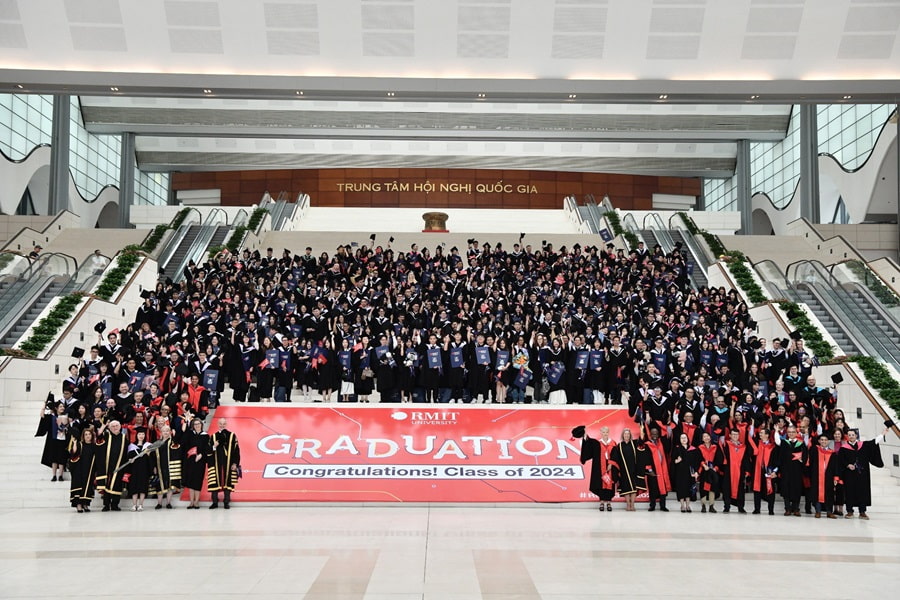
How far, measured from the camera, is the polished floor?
16.9ft

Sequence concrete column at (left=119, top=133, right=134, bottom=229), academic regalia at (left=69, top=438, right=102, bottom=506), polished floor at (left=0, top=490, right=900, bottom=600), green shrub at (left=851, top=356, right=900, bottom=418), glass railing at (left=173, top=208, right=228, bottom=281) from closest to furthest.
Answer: polished floor at (left=0, top=490, right=900, bottom=600) → academic regalia at (left=69, top=438, right=102, bottom=506) → green shrub at (left=851, top=356, right=900, bottom=418) → glass railing at (left=173, top=208, right=228, bottom=281) → concrete column at (left=119, top=133, right=134, bottom=229)

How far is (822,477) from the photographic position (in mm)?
9484

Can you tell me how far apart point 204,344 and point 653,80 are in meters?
10.7

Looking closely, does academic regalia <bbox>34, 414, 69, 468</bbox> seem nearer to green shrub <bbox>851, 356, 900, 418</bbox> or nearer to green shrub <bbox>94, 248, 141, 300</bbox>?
green shrub <bbox>94, 248, 141, 300</bbox>

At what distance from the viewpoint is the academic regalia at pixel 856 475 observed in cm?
928

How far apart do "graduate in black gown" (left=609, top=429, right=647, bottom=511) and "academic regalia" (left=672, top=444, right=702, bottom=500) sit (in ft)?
1.28

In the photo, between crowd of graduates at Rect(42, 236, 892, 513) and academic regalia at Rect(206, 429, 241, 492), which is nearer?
academic regalia at Rect(206, 429, 241, 492)

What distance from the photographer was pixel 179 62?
1705cm

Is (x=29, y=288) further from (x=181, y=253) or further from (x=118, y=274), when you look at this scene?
(x=181, y=253)

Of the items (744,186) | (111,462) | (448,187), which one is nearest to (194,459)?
(111,462)

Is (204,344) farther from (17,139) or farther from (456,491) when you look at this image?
(17,139)

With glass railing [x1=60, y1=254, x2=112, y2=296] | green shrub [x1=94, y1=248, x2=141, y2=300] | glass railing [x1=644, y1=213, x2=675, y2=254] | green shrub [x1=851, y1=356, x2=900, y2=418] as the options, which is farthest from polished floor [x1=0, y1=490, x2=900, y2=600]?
glass railing [x1=644, y1=213, x2=675, y2=254]

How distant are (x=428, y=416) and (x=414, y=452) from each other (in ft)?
2.10

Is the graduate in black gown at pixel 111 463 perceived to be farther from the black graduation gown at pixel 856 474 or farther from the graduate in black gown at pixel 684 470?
the black graduation gown at pixel 856 474
